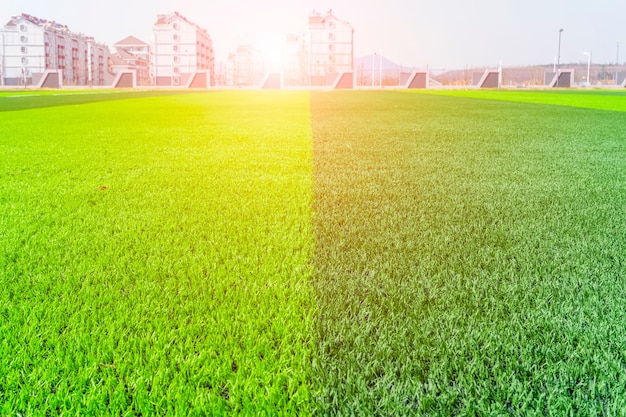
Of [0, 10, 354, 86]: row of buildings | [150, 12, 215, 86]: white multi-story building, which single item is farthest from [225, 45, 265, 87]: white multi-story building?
[150, 12, 215, 86]: white multi-story building

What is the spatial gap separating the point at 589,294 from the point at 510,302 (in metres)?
0.30

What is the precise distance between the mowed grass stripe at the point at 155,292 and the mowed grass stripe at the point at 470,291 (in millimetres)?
137

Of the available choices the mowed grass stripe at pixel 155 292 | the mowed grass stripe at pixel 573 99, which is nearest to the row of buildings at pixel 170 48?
the mowed grass stripe at pixel 573 99

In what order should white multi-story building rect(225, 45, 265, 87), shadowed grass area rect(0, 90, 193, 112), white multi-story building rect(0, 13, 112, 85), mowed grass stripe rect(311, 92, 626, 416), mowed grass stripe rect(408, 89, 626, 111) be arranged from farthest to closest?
white multi-story building rect(225, 45, 265, 87), white multi-story building rect(0, 13, 112, 85), shadowed grass area rect(0, 90, 193, 112), mowed grass stripe rect(408, 89, 626, 111), mowed grass stripe rect(311, 92, 626, 416)

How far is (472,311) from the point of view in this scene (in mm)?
1549

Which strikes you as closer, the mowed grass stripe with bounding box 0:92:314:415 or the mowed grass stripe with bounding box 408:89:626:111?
the mowed grass stripe with bounding box 0:92:314:415

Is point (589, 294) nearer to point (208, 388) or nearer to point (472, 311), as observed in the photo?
point (472, 311)

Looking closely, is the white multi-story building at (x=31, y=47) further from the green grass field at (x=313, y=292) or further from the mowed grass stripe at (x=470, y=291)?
the mowed grass stripe at (x=470, y=291)

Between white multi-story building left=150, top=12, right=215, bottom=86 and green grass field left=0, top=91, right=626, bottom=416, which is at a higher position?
white multi-story building left=150, top=12, right=215, bottom=86

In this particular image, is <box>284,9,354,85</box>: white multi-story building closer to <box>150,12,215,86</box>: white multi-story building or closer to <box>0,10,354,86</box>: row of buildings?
<box>0,10,354,86</box>: row of buildings

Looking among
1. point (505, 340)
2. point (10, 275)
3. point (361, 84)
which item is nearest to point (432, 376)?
point (505, 340)

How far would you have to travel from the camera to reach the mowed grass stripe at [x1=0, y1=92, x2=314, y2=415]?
1.18m

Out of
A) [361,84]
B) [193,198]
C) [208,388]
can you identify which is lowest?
[208,388]

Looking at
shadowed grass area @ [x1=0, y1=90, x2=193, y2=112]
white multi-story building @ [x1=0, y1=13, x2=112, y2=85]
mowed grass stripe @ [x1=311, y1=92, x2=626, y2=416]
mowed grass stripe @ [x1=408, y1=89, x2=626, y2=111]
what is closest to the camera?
mowed grass stripe @ [x1=311, y1=92, x2=626, y2=416]
